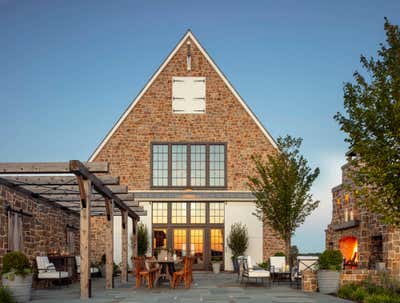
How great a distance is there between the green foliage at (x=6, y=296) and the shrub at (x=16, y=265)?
42 centimetres

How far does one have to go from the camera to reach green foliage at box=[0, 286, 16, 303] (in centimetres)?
1226

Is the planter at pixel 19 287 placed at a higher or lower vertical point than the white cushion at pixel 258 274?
higher

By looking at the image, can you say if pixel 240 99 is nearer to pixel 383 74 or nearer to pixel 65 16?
pixel 65 16

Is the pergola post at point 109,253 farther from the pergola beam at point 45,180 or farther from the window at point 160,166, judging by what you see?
the window at point 160,166

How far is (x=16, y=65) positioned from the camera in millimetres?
20484

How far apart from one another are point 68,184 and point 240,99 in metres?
13.8

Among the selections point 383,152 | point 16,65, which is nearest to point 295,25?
point 383,152

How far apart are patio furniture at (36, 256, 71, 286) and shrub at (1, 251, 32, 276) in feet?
12.3

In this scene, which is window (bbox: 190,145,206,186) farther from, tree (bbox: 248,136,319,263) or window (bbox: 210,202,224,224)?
tree (bbox: 248,136,319,263)

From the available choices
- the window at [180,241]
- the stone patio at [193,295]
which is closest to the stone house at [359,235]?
the stone patio at [193,295]

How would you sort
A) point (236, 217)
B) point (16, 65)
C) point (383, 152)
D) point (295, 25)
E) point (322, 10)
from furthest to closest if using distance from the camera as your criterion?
point (236, 217)
point (16, 65)
point (295, 25)
point (322, 10)
point (383, 152)

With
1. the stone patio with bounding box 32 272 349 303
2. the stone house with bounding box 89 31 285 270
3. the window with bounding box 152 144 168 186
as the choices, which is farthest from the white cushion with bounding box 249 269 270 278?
the window with bounding box 152 144 168 186

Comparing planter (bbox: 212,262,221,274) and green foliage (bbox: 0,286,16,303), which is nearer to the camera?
green foliage (bbox: 0,286,16,303)

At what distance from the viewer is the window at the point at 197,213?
90.5ft
